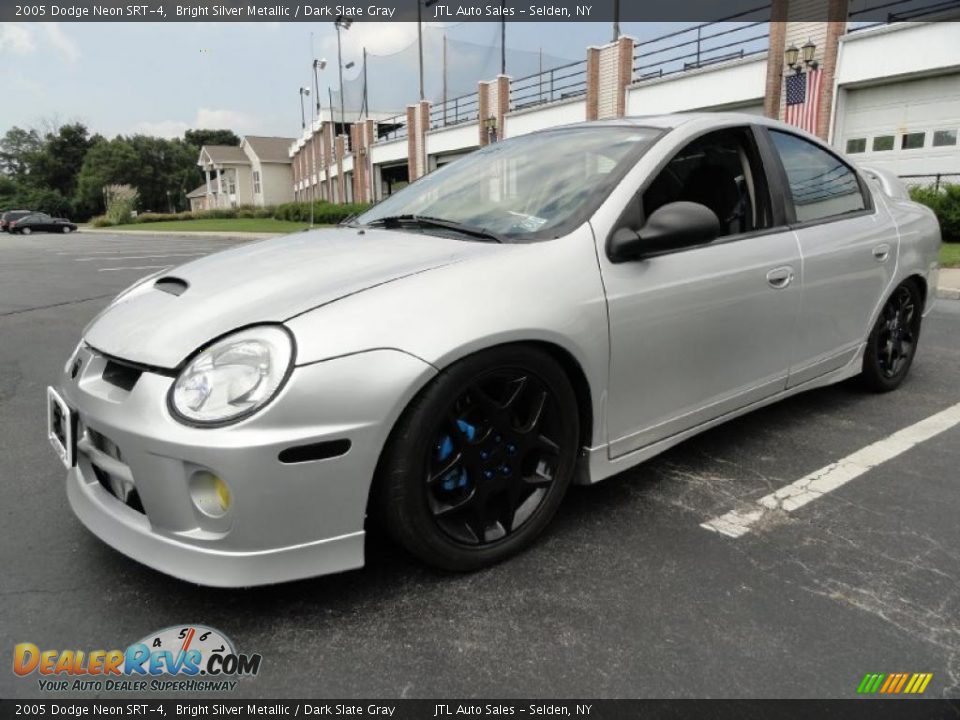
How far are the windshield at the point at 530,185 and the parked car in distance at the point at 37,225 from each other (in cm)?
5236

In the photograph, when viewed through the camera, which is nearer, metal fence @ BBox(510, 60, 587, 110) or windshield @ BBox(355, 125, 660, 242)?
windshield @ BBox(355, 125, 660, 242)

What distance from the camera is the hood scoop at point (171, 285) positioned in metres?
2.33

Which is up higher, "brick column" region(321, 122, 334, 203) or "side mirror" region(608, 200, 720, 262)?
"brick column" region(321, 122, 334, 203)

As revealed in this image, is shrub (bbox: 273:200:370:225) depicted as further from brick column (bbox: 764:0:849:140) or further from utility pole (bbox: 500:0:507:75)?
brick column (bbox: 764:0:849:140)

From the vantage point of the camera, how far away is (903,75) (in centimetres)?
1647

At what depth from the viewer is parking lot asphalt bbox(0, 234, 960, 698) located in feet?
5.91

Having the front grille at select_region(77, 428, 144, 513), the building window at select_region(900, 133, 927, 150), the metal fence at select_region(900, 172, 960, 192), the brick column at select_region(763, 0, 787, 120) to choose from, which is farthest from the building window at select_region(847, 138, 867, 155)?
the front grille at select_region(77, 428, 144, 513)

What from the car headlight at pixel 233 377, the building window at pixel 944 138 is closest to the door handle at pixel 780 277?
the car headlight at pixel 233 377

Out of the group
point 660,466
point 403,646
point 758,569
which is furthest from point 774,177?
point 403,646

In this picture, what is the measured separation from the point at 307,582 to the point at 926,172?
1926 centimetres

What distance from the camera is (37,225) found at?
46.6 meters

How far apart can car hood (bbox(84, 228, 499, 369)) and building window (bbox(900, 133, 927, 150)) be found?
1845cm

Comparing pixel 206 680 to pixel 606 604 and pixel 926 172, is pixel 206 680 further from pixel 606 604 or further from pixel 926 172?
pixel 926 172
